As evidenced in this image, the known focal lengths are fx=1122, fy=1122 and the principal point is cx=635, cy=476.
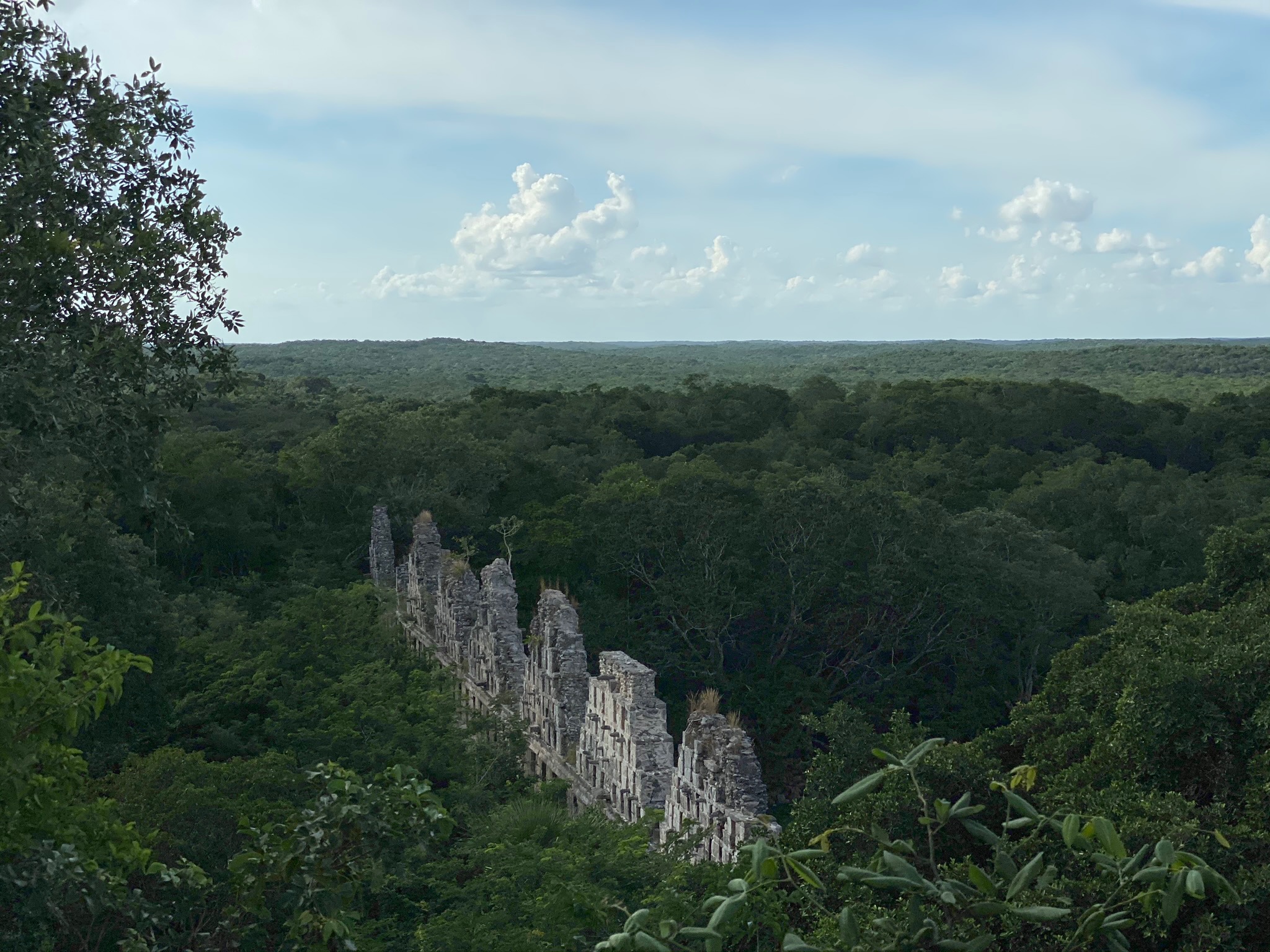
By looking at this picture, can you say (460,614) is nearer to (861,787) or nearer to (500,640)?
(500,640)

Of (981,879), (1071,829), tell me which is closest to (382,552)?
(981,879)

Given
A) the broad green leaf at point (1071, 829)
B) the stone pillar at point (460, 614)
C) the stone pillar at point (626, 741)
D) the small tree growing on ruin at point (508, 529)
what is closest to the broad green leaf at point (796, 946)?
the broad green leaf at point (1071, 829)

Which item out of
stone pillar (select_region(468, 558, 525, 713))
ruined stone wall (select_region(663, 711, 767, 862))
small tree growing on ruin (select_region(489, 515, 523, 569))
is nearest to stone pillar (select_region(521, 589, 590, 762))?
stone pillar (select_region(468, 558, 525, 713))

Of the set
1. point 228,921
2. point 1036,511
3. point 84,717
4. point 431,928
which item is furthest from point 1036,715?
point 1036,511

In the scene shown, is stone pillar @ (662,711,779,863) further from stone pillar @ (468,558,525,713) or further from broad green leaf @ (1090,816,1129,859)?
broad green leaf @ (1090,816,1129,859)

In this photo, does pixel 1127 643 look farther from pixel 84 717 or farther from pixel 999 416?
pixel 999 416
